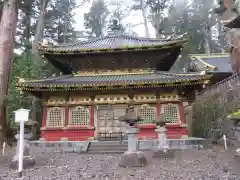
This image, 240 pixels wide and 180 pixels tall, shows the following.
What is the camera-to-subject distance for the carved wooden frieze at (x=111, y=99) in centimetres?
1527

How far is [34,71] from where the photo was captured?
2091cm

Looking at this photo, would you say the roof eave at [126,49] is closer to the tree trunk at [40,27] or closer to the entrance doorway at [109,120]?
the entrance doorway at [109,120]

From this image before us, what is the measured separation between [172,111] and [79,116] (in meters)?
5.64

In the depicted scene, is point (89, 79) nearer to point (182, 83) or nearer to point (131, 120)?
point (182, 83)

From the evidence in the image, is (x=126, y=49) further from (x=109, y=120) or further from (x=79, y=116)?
(x=79, y=116)

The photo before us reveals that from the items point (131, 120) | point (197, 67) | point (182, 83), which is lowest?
point (131, 120)

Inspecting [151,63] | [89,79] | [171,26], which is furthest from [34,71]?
[171,26]

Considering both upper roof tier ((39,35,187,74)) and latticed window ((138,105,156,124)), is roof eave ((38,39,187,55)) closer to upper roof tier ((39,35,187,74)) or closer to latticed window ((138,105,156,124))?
upper roof tier ((39,35,187,74))

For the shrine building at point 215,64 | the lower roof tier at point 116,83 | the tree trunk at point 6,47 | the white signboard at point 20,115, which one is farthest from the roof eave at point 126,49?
the shrine building at point 215,64

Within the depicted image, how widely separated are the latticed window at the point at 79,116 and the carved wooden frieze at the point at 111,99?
91cm

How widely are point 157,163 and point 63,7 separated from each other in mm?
31957

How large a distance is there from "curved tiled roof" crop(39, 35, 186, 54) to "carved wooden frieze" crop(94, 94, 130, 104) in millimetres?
2942

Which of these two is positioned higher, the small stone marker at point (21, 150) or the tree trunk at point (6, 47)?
the tree trunk at point (6, 47)

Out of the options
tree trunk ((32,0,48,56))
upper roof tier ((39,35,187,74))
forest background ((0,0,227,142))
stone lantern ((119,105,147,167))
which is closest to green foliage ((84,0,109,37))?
forest background ((0,0,227,142))
